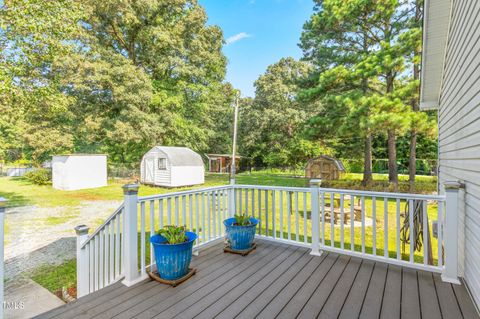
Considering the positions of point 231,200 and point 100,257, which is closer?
point 100,257

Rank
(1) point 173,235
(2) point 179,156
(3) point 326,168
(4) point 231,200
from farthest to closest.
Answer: (3) point 326,168
(2) point 179,156
(4) point 231,200
(1) point 173,235

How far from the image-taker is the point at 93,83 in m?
14.4

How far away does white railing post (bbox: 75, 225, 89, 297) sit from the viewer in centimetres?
324

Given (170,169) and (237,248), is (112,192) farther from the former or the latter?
(237,248)

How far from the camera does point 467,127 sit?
2.56m

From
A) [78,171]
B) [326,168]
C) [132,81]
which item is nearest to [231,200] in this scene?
[326,168]

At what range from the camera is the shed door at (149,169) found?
14570 millimetres

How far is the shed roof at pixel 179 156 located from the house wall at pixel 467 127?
39.8ft

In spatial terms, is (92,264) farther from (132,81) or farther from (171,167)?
(132,81)

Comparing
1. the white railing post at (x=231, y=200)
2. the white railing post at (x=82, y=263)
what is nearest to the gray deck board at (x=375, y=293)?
the white railing post at (x=231, y=200)

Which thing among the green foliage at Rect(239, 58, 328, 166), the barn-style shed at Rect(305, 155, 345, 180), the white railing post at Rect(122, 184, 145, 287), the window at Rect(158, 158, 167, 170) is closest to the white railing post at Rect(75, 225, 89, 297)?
the white railing post at Rect(122, 184, 145, 287)

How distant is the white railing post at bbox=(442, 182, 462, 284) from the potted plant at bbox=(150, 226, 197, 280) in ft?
8.66

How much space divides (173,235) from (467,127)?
3.19 metres

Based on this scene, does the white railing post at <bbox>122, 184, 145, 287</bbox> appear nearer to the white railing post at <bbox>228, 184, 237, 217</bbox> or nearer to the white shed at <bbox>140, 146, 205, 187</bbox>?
the white railing post at <bbox>228, 184, 237, 217</bbox>
